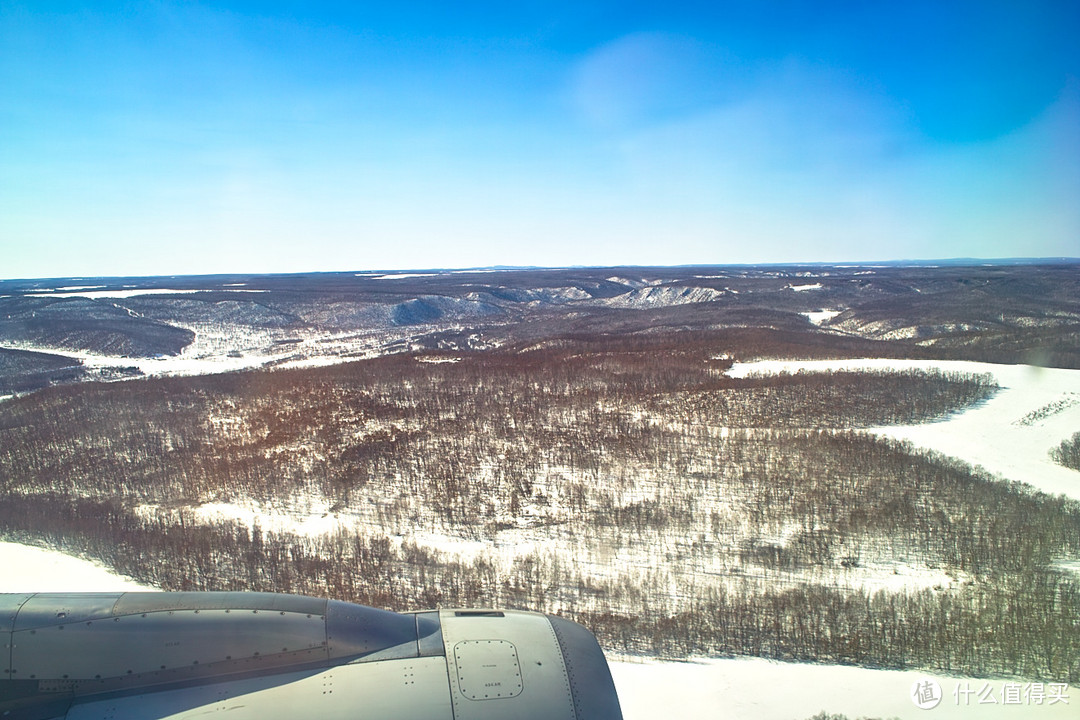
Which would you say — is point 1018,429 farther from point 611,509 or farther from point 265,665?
point 265,665

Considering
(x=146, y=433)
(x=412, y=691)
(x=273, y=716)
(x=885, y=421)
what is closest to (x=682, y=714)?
(x=412, y=691)

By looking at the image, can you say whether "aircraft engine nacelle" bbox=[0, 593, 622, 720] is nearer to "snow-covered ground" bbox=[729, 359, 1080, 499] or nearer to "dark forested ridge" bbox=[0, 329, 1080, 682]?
"dark forested ridge" bbox=[0, 329, 1080, 682]

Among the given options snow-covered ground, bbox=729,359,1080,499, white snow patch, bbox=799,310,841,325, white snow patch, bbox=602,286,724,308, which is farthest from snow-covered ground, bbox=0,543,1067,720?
white snow patch, bbox=602,286,724,308

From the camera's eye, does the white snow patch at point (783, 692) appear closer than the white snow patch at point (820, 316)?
Yes

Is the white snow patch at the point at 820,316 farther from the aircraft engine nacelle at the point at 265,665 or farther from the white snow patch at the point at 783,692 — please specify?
the aircraft engine nacelle at the point at 265,665

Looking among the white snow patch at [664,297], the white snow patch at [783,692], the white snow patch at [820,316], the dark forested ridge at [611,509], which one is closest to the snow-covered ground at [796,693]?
the white snow patch at [783,692]

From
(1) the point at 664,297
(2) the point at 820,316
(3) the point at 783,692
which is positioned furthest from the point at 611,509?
(1) the point at 664,297
